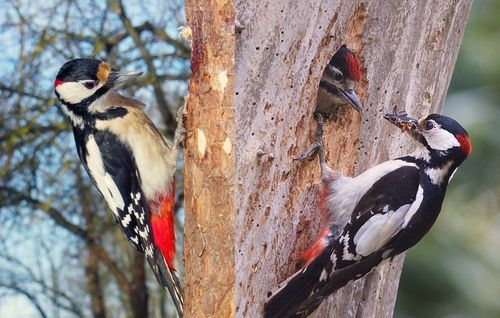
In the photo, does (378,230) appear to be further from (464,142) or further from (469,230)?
(469,230)

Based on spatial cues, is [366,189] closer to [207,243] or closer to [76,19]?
[207,243]

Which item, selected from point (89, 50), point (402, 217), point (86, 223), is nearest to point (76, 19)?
point (89, 50)

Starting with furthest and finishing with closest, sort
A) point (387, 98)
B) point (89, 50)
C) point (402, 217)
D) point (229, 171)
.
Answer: point (89, 50), point (387, 98), point (402, 217), point (229, 171)

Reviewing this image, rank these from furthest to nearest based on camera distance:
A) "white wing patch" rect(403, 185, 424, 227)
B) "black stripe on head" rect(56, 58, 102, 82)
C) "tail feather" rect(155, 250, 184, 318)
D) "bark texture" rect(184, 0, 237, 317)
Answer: "black stripe on head" rect(56, 58, 102, 82) < "tail feather" rect(155, 250, 184, 318) < "white wing patch" rect(403, 185, 424, 227) < "bark texture" rect(184, 0, 237, 317)

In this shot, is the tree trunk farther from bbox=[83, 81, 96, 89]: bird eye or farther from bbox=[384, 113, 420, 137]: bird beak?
bbox=[83, 81, 96, 89]: bird eye

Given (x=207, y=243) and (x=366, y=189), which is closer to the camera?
(x=207, y=243)

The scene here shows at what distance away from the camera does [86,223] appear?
491 cm

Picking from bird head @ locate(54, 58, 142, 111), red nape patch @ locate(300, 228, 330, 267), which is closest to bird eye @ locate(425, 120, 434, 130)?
red nape patch @ locate(300, 228, 330, 267)

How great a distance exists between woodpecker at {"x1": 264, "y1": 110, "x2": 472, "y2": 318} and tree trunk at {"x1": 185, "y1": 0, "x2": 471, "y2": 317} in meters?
0.06

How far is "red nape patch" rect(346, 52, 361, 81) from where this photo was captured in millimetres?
2619

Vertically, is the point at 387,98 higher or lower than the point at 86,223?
lower

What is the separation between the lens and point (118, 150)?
9.91 feet

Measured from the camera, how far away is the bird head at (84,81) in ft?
9.72

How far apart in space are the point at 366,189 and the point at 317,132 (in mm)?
247
